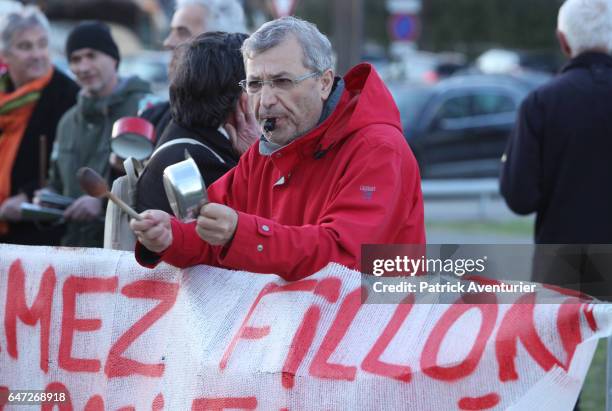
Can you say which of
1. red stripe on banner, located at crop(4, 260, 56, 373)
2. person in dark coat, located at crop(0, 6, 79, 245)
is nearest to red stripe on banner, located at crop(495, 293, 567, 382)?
red stripe on banner, located at crop(4, 260, 56, 373)

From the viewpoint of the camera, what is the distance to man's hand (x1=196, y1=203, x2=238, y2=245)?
3223 mm

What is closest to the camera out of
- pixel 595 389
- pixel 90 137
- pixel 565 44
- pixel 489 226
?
pixel 565 44

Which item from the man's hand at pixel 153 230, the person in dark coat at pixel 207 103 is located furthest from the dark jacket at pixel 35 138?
the man's hand at pixel 153 230

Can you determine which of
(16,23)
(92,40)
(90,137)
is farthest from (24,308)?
(16,23)

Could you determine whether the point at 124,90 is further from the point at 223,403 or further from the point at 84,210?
the point at 223,403

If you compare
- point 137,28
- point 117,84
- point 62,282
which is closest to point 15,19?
point 117,84

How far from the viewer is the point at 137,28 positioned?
152ft

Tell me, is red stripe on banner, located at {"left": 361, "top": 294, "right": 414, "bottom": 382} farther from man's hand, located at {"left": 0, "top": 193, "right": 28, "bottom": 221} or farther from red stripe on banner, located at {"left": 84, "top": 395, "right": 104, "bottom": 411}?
man's hand, located at {"left": 0, "top": 193, "right": 28, "bottom": 221}

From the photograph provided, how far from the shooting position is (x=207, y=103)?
4.35m

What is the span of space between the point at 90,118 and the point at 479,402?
3.59m

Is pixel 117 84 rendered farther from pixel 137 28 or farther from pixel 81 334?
pixel 137 28

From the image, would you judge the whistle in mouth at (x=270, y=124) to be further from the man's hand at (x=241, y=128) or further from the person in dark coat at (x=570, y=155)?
the person in dark coat at (x=570, y=155)

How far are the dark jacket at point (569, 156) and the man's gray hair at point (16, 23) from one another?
10.1ft

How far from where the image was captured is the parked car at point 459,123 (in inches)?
672
